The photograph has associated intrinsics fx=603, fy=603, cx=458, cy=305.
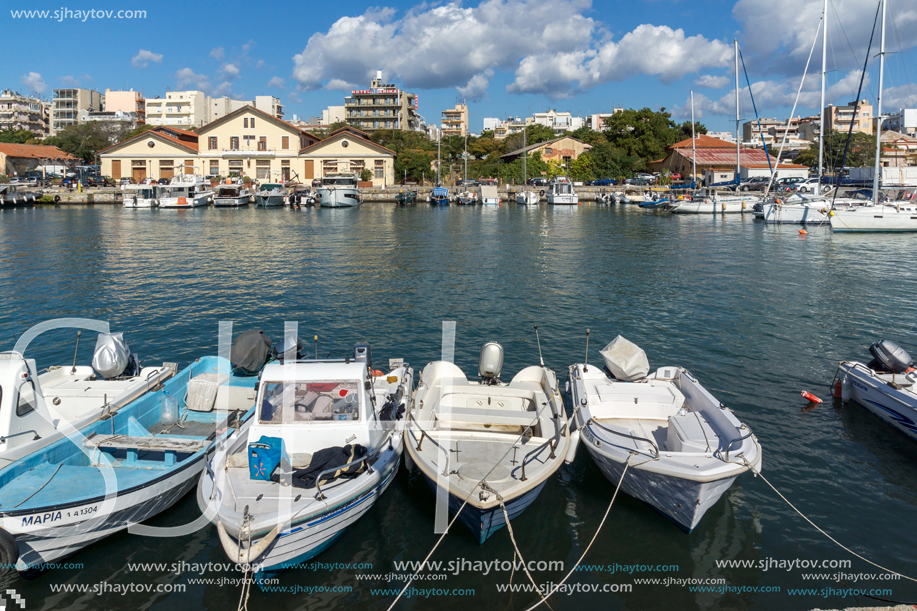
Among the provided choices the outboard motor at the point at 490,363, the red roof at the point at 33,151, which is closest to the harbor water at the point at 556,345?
the outboard motor at the point at 490,363

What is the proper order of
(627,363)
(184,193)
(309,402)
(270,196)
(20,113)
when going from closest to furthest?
(309,402)
(627,363)
(184,193)
(270,196)
(20,113)

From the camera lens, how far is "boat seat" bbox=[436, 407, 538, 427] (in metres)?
8.91

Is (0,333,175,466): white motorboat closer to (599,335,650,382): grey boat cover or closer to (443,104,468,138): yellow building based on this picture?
(599,335,650,382): grey boat cover

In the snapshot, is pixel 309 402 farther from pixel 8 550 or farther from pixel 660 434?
pixel 660 434

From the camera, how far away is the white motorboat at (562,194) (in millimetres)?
67875

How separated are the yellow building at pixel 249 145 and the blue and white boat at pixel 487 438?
228 feet

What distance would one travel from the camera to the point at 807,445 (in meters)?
10.3

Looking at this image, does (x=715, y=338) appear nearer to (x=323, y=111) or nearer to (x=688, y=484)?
(x=688, y=484)

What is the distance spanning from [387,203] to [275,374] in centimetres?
6444

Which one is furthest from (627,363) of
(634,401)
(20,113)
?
(20,113)

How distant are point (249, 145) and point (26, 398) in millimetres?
71638

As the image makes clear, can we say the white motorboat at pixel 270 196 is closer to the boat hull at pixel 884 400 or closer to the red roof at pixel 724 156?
the red roof at pixel 724 156

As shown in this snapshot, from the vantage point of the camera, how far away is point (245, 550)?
6.14m

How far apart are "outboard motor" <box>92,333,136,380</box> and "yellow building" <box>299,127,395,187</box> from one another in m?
66.1
